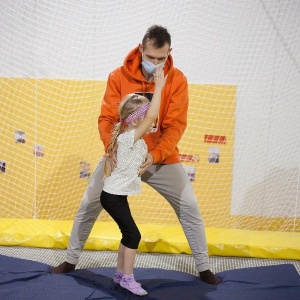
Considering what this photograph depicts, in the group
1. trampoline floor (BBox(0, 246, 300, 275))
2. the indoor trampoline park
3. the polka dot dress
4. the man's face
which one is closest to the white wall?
the indoor trampoline park

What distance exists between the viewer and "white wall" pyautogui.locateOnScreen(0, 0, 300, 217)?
3742mm

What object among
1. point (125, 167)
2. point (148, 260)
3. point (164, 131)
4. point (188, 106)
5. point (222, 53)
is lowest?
point (148, 260)

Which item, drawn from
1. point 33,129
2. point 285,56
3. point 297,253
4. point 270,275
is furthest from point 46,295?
point 285,56

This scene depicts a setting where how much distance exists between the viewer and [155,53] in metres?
2.24

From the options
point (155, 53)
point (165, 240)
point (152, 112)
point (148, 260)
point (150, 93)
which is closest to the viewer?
point (152, 112)

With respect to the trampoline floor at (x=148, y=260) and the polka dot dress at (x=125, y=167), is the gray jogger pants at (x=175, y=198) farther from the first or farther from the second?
the trampoline floor at (x=148, y=260)

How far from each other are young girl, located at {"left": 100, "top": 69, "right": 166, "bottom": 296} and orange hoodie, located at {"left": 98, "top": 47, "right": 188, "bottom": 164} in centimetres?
19

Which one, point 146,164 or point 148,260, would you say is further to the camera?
point 148,260

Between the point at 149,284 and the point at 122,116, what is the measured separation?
2.95 ft

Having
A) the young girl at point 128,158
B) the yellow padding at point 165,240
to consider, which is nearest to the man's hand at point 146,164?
the young girl at point 128,158

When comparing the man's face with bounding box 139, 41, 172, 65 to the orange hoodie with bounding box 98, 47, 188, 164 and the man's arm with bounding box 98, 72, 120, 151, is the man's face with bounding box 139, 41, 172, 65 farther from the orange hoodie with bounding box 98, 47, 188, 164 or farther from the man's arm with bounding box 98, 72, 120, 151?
the man's arm with bounding box 98, 72, 120, 151

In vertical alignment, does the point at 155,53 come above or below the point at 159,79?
above

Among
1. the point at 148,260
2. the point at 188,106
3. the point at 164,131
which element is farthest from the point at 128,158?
the point at 188,106

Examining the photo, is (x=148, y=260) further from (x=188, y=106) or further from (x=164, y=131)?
(x=188, y=106)
